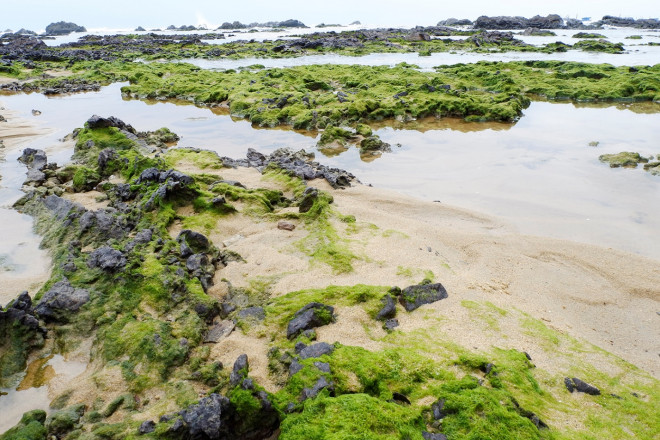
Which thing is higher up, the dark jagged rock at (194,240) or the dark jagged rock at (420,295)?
the dark jagged rock at (194,240)

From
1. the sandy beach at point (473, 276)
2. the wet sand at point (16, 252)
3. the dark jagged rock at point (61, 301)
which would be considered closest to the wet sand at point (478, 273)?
the sandy beach at point (473, 276)

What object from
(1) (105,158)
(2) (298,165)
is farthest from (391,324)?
(1) (105,158)

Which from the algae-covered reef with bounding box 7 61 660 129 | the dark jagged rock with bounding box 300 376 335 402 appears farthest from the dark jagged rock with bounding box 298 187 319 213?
the algae-covered reef with bounding box 7 61 660 129

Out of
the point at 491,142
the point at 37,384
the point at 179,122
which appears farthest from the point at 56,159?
the point at 491,142

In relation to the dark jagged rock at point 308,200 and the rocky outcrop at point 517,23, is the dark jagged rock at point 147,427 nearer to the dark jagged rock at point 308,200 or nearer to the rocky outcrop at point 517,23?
the dark jagged rock at point 308,200

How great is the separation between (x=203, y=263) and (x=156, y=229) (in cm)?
151

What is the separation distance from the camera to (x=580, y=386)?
4246mm

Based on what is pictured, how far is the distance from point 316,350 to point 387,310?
4.15 feet

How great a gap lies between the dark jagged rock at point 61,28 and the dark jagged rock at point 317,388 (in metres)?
130

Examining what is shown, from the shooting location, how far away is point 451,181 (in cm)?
1050

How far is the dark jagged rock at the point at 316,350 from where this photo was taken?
14.6 feet

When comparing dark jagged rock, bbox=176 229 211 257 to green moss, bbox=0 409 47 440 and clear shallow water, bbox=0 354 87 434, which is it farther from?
green moss, bbox=0 409 47 440

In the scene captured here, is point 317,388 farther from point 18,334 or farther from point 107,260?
point 107,260

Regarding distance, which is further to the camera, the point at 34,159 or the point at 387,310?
the point at 34,159
